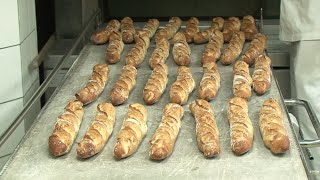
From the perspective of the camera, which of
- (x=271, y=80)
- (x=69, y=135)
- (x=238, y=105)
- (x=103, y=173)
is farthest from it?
(x=271, y=80)

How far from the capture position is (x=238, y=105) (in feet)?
5.61

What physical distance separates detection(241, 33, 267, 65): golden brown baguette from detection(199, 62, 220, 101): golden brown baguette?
0.43 ft

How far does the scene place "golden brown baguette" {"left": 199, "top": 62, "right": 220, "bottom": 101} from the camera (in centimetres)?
182

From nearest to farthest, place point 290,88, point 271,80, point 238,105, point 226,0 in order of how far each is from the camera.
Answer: point 238,105 < point 271,80 < point 290,88 < point 226,0

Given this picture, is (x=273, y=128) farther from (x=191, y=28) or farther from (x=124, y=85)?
(x=191, y=28)

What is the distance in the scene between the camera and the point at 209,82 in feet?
6.07

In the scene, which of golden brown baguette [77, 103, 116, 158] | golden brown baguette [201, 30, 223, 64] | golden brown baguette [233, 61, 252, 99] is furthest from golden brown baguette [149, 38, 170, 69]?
golden brown baguette [77, 103, 116, 158]

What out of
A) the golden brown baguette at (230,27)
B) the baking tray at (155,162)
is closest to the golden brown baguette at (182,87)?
the baking tray at (155,162)

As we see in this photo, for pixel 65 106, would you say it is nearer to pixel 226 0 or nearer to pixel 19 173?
pixel 19 173

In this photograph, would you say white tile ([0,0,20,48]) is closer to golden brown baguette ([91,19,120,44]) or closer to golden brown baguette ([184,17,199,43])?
golden brown baguette ([91,19,120,44])

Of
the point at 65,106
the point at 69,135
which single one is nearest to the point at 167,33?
the point at 65,106

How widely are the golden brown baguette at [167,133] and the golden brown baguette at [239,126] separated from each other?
0.45ft

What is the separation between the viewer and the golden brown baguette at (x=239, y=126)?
4.97 ft

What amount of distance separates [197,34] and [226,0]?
284 mm
